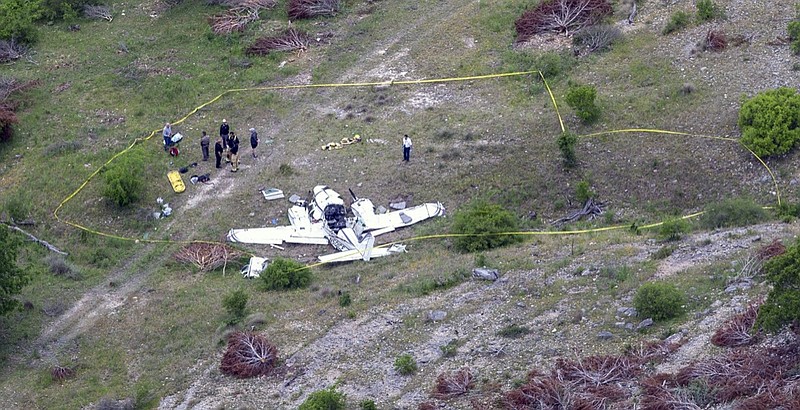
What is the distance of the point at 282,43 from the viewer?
1639 inches

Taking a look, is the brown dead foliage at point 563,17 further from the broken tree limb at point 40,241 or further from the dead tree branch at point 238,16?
the broken tree limb at point 40,241

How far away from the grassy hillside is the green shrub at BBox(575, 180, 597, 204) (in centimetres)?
41

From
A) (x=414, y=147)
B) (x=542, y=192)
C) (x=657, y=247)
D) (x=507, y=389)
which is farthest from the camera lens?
(x=414, y=147)

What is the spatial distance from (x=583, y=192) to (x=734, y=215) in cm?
437

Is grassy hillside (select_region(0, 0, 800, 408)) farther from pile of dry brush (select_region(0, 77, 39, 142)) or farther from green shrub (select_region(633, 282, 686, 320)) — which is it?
pile of dry brush (select_region(0, 77, 39, 142))

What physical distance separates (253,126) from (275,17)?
671 centimetres

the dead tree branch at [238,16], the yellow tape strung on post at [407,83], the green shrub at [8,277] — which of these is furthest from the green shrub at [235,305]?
the dead tree branch at [238,16]

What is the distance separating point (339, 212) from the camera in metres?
33.0

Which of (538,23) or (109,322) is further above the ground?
(538,23)

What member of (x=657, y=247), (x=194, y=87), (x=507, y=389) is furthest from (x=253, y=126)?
(x=507, y=389)

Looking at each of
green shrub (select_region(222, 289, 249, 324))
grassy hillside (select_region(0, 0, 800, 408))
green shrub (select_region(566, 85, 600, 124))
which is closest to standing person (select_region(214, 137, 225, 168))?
grassy hillside (select_region(0, 0, 800, 408))

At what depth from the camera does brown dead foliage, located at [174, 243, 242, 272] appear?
105 feet

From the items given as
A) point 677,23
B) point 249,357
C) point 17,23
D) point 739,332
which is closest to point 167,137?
point 17,23

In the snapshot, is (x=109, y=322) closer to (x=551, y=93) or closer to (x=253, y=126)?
(x=253, y=126)
